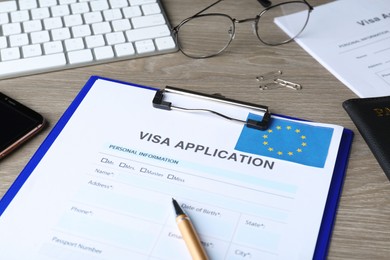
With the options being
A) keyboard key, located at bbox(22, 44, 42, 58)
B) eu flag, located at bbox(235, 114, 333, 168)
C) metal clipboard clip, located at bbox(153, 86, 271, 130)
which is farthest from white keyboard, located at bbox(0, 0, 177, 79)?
eu flag, located at bbox(235, 114, 333, 168)

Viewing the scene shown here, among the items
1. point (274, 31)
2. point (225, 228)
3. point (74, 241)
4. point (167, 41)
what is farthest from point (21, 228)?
point (274, 31)

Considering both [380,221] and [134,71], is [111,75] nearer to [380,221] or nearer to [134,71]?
[134,71]

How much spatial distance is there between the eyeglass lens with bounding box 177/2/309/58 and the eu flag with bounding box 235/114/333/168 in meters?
0.19

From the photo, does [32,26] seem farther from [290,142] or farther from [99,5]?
[290,142]

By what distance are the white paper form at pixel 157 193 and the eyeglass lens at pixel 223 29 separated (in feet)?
0.49

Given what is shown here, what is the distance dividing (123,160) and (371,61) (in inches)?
16.4

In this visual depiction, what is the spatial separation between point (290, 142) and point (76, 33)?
383 mm

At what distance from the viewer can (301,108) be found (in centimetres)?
74

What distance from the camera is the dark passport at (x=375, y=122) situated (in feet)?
2.16

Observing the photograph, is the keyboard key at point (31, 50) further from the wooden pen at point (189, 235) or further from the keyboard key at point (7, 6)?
the wooden pen at point (189, 235)

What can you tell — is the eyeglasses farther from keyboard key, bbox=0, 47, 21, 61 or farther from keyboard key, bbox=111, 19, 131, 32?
keyboard key, bbox=0, 47, 21, 61

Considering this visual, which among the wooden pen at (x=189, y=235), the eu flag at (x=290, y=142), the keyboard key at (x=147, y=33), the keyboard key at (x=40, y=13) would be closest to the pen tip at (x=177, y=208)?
the wooden pen at (x=189, y=235)

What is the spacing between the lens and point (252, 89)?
768 mm

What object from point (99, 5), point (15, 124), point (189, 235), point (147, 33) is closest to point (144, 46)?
point (147, 33)
